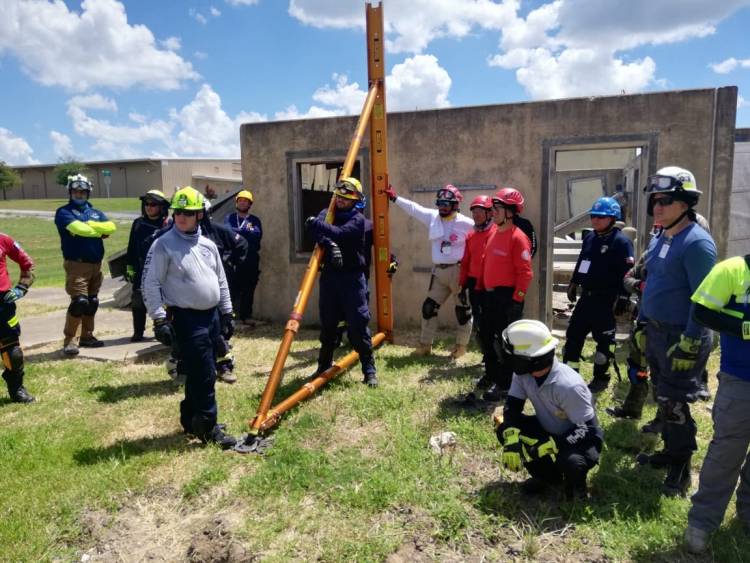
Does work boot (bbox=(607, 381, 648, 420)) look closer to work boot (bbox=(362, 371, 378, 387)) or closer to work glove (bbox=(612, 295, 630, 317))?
work glove (bbox=(612, 295, 630, 317))

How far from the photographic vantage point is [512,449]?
3.46m

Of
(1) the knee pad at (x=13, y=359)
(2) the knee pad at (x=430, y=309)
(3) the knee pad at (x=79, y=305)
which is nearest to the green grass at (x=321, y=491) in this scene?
(1) the knee pad at (x=13, y=359)

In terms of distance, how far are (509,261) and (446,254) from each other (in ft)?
4.71

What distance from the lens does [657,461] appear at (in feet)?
13.1

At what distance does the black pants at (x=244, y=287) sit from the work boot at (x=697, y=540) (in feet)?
22.3

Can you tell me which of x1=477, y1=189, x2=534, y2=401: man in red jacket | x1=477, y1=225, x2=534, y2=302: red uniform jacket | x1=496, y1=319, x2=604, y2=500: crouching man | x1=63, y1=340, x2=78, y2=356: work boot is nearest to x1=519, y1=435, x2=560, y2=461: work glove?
x1=496, y1=319, x2=604, y2=500: crouching man

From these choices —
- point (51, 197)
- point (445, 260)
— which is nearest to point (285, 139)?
point (445, 260)

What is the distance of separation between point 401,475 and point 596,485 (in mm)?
1332

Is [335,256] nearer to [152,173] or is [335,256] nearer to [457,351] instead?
[457,351]

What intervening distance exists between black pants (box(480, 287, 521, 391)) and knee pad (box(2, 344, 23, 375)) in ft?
15.0

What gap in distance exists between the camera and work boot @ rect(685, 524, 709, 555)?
9.98 feet

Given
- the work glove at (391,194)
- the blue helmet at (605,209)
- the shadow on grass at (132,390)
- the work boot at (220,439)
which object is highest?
the work glove at (391,194)

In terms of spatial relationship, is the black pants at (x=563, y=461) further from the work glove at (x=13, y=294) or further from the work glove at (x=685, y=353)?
the work glove at (x=13, y=294)

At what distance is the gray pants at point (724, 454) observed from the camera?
2.95 metres
